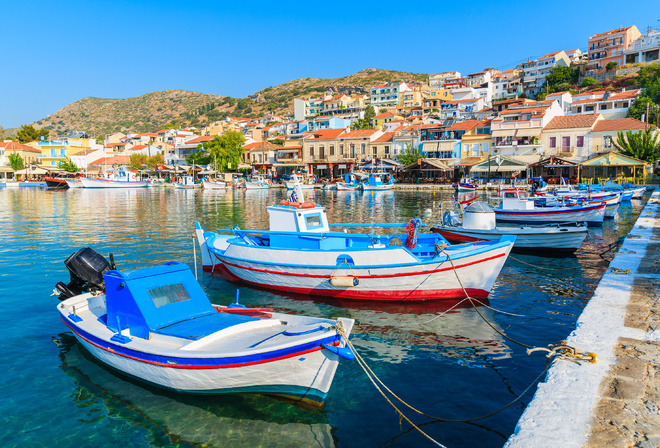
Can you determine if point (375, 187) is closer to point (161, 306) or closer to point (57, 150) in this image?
point (161, 306)

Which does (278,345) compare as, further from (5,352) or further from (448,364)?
(5,352)

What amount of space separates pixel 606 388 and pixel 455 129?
6464cm

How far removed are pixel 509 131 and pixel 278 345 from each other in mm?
60442

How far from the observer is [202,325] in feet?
23.7

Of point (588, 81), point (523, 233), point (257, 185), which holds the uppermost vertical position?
point (588, 81)

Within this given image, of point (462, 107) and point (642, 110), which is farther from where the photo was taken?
point (462, 107)

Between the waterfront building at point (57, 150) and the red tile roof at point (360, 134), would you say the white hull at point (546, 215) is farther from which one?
the waterfront building at point (57, 150)

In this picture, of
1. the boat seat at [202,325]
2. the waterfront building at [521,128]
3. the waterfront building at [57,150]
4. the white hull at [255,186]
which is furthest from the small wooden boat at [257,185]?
the boat seat at [202,325]

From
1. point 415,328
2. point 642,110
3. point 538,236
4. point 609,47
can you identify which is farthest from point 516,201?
point 609,47

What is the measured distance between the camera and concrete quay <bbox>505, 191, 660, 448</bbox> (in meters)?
4.56

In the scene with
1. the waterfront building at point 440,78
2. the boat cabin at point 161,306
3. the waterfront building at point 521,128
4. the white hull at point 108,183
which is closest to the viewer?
the boat cabin at point 161,306

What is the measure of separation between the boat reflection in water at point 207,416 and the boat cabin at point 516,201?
19024mm

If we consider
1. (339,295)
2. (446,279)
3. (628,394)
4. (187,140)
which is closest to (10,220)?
(339,295)

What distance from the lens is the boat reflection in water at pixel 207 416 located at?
5.99m
